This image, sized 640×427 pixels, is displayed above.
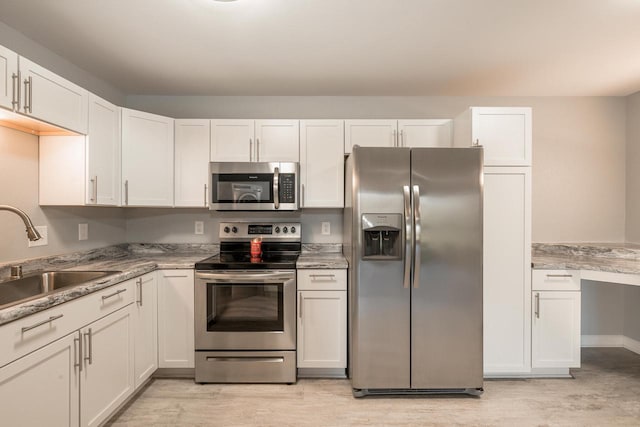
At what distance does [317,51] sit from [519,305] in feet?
8.07

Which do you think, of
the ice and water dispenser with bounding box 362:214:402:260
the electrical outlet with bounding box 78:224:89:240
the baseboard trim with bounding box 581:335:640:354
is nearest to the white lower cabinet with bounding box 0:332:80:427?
the electrical outlet with bounding box 78:224:89:240

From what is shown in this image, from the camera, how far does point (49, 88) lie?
1891mm

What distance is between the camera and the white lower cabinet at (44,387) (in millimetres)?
1351

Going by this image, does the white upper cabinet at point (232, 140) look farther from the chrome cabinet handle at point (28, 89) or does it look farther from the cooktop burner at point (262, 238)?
the chrome cabinet handle at point (28, 89)

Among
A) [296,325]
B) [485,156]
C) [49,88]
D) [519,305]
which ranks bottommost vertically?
[296,325]

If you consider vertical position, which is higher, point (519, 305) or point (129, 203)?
point (129, 203)

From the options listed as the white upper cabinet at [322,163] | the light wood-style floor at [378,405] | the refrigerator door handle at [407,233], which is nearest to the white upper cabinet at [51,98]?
the white upper cabinet at [322,163]

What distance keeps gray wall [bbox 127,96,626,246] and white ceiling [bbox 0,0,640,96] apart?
0.16 m

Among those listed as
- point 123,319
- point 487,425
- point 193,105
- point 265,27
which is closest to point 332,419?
point 487,425

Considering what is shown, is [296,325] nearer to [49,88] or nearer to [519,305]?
[519,305]

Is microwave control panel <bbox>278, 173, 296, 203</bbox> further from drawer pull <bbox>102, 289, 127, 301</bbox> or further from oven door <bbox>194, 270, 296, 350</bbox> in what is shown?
drawer pull <bbox>102, 289, 127, 301</bbox>

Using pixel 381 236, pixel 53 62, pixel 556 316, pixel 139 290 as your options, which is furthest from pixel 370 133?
pixel 53 62

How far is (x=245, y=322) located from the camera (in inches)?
102

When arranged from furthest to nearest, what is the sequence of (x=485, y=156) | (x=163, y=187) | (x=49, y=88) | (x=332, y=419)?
(x=163, y=187) → (x=485, y=156) → (x=332, y=419) → (x=49, y=88)
